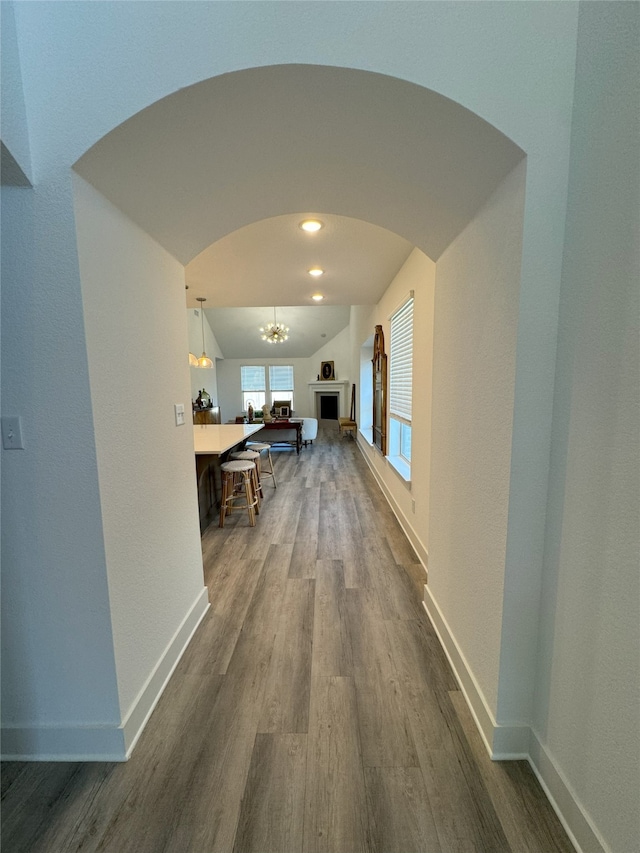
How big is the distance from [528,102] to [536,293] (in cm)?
56

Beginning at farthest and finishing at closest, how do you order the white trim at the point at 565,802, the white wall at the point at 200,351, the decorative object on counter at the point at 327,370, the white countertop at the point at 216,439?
the decorative object on counter at the point at 327,370 → the white wall at the point at 200,351 → the white countertop at the point at 216,439 → the white trim at the point at 565,802

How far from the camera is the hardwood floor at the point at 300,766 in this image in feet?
3.37

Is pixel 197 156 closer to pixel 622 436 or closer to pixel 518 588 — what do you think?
pixel 622 436

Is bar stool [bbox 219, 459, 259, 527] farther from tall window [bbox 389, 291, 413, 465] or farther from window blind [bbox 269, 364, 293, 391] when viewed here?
window blind [bbox 269, 364, 293, 391]

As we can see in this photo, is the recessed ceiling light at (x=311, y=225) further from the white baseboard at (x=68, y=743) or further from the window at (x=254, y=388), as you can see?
the window at (x=254, y=388)

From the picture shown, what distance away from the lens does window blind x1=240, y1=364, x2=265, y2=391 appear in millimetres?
11852

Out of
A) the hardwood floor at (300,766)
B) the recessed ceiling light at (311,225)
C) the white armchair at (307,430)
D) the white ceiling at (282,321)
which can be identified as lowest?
the hardwood floor at (300,766)

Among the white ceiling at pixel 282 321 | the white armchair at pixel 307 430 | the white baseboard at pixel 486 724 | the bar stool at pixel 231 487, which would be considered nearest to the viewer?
the white baseboard at pixel 486 724

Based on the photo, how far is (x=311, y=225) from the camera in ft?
7.55

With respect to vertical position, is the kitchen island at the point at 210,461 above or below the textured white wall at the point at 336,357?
below

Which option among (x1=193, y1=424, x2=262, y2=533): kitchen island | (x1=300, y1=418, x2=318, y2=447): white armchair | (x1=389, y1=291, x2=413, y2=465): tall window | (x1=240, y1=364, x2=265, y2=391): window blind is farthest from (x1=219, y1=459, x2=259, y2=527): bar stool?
(x1=240, y1=364, x2=265, y2=391): window blind

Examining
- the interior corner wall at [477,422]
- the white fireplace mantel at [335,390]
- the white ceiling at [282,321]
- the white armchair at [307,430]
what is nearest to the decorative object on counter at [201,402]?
the white ceiling at [282,321]

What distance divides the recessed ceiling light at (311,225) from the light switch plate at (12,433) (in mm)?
2000

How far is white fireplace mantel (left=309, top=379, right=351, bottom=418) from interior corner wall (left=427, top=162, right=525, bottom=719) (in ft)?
29.0
